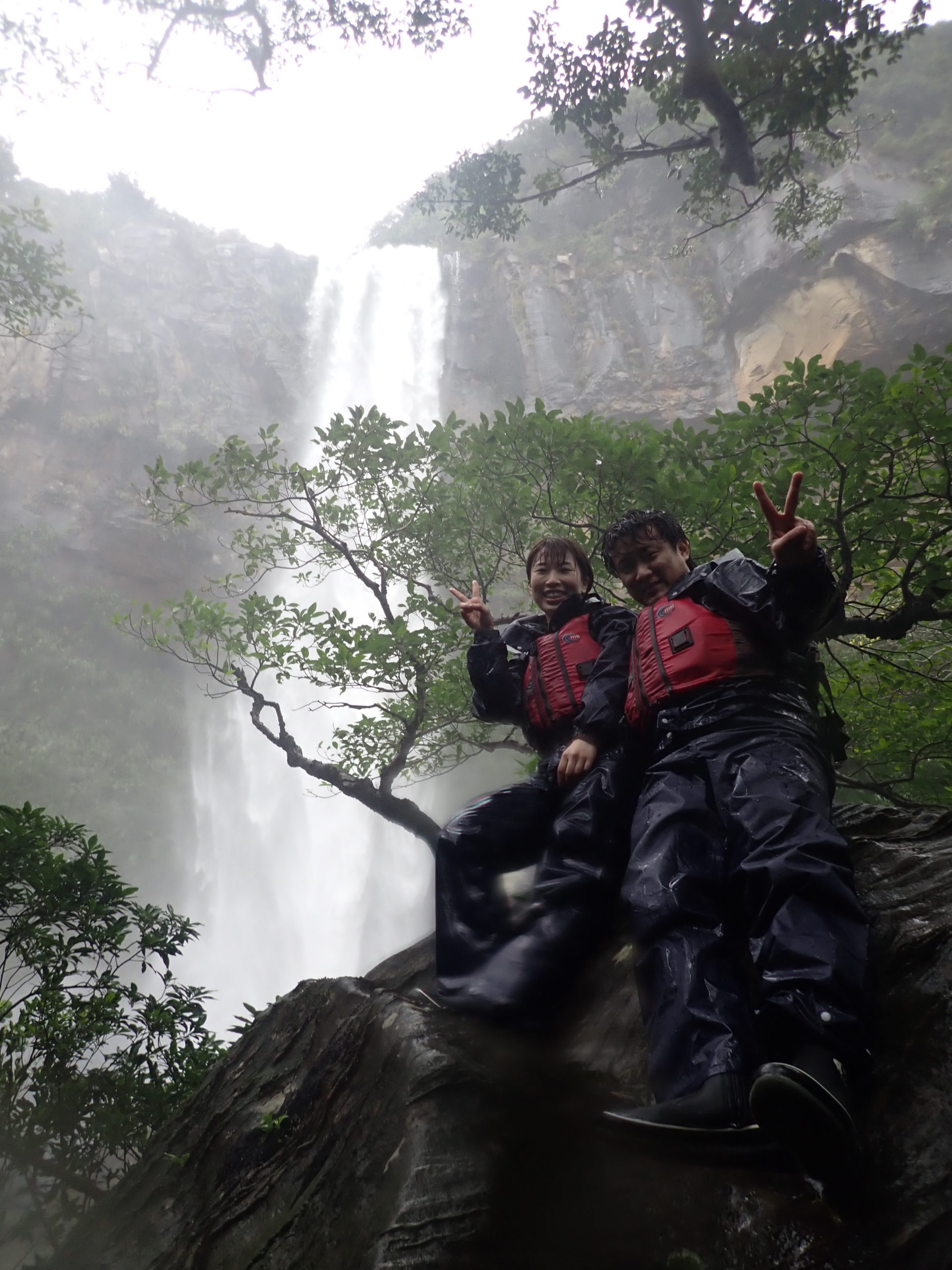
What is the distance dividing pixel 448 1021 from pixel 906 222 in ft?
77.1

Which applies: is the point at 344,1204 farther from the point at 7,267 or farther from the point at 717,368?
the point at 717,368

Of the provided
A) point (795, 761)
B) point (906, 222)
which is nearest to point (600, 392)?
point (906, 222)

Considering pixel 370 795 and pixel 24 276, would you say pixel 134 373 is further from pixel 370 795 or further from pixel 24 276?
pixel 370 795

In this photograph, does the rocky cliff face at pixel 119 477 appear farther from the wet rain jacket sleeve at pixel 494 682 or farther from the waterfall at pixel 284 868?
the wet rain jacket sleeve at pixel 494 682

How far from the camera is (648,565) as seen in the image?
2711 mm

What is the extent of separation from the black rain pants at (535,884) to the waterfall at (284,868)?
14741 mm

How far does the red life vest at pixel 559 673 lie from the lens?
8.92 ft

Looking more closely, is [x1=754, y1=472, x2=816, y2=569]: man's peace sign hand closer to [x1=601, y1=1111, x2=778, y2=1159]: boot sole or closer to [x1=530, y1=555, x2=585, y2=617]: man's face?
[x1=530, y1=555, x2=585, y2=617]: man's face

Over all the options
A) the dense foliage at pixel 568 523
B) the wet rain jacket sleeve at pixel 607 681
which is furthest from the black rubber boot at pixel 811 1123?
the dense foliage at pixel 568 523

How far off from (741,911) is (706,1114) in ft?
1.95

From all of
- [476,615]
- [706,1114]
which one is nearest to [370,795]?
[476,615]

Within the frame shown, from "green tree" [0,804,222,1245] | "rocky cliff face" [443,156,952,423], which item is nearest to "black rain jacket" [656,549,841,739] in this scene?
"green tree" [0,804,222,1245]

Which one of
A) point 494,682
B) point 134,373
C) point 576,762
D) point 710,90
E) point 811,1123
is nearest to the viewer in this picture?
point 811,1123

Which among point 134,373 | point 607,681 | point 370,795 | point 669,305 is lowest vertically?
point 607,681
